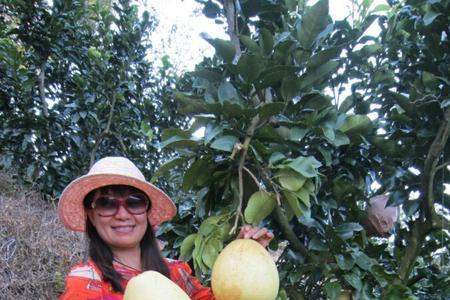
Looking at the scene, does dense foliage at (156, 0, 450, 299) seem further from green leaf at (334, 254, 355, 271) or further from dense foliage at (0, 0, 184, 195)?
dense foliage at (0, 0, 184, 195)

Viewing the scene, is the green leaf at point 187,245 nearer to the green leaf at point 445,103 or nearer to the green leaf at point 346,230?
the green leaf at point 346,230

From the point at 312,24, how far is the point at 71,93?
396 cm

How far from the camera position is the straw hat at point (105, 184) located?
1611 mm

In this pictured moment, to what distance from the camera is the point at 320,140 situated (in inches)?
64.5

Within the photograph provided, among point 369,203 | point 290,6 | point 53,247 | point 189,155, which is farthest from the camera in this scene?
point 53,247

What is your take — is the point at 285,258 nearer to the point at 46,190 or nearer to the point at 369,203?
the point at 369,203

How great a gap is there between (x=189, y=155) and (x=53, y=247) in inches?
121

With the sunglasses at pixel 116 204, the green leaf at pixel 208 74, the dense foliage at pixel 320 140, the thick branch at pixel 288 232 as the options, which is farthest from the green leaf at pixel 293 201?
the sunglasses at pixel 116 204

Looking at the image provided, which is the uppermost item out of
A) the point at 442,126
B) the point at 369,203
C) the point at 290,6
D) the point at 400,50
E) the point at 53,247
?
the point at 290,6

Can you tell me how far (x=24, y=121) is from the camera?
4645 mm

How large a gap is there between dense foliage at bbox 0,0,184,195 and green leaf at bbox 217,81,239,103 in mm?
2947

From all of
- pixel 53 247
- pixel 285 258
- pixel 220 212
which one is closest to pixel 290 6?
pixel 220 212

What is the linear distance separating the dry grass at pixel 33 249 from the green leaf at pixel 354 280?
2784 mm

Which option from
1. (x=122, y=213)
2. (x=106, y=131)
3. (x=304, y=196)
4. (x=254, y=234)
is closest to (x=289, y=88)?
(x=304, y=196)
